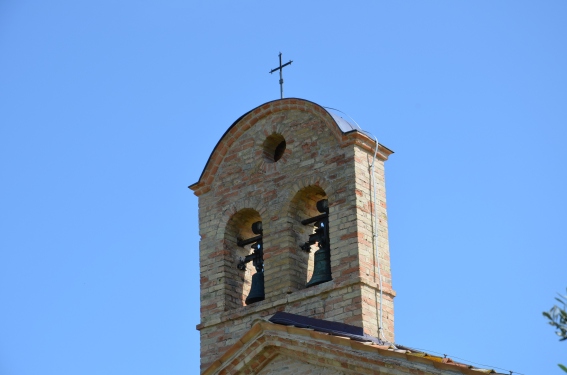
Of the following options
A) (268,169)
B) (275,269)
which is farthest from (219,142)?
(275,269)

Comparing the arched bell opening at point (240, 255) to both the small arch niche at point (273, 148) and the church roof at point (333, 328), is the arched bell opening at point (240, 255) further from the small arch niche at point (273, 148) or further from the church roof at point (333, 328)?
the church roof at point (333, 328)

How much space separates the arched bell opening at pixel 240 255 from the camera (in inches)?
771

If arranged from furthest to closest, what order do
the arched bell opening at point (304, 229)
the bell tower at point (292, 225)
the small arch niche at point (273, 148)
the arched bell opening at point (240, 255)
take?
the small arch niche at point (273, 148) → the arched bell opening at point (240, 255) → the arched bell opening at point (304, 229) → the bell tower at point (292, 225)

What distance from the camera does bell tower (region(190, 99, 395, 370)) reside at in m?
18.3

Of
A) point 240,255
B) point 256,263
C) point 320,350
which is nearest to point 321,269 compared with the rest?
point 256,263

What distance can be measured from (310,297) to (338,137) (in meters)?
2.17

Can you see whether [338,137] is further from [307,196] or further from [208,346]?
[208,346]

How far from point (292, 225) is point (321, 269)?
855 millimetres

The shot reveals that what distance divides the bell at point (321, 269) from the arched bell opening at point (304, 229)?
1.02 feet

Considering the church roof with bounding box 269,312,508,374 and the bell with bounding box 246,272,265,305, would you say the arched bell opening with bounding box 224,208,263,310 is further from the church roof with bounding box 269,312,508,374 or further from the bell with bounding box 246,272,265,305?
the church roof with bounding box 269,312,508,374

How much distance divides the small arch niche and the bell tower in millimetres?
14

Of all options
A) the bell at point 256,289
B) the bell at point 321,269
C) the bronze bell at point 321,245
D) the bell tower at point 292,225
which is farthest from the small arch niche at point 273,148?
the bell at point 321,269

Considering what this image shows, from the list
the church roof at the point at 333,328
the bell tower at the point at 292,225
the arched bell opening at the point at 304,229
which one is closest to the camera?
the church roof at the point at 333,328

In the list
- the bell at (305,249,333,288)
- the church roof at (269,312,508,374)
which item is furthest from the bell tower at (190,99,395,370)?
the church roof at (269,312,508,374)
